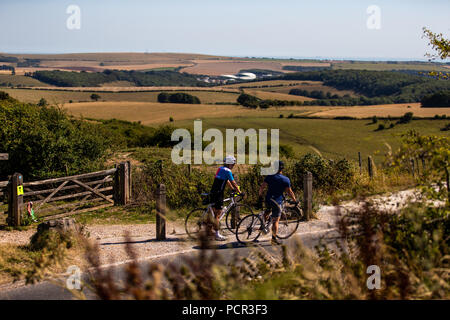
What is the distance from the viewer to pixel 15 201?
12.5 metres

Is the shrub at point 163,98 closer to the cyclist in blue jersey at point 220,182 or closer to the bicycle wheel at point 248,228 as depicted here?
the cyclist in blue jersey at point 220,182

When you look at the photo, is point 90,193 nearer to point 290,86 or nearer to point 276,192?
point 276,192

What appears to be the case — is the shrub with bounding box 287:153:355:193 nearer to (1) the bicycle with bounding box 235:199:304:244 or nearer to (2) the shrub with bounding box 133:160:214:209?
(2) the shrub with bounding box 133:160:214:209

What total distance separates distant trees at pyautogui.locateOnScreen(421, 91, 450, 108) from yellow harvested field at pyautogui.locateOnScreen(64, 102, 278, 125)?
27.4 meters

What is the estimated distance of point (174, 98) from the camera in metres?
105

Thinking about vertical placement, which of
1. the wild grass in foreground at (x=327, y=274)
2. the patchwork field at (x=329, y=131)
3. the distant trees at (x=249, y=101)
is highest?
the distant trees at (x=249, y=101)

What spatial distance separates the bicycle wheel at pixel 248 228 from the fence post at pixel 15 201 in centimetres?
616

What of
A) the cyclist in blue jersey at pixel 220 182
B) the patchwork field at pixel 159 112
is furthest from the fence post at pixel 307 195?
the patchwork field at pixel 159 112

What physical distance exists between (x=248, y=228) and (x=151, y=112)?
248ft

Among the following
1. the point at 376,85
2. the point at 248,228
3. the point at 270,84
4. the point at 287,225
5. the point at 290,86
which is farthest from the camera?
the point at 270,84

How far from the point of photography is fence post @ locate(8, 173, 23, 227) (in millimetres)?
12531

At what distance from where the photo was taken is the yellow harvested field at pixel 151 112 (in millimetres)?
77250

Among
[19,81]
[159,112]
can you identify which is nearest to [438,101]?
[159,112]
